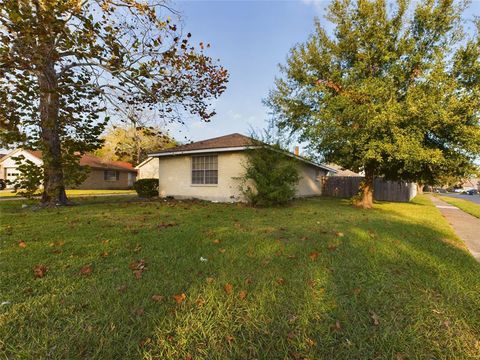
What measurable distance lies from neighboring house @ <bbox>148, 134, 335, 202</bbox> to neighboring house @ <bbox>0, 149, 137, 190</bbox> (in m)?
15.9

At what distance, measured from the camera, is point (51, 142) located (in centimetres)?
988

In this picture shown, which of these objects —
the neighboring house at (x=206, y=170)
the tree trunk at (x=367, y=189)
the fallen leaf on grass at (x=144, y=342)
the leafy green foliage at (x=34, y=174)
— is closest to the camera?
the fallen leaf on grass at (x=144, y=342)

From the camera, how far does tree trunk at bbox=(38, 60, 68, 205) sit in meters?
8.95

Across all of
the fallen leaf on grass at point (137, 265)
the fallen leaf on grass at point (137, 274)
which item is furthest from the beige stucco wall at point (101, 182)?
the fallen leaf on grass at point (137, 274)

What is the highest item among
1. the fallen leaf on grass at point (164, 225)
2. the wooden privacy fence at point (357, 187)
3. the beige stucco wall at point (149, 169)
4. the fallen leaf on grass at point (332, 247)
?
the beige stucco wall at point (149, 169)

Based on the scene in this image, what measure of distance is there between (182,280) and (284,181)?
28.1 feet

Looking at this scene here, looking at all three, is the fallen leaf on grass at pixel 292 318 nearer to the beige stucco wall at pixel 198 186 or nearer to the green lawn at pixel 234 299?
the green lawn at pixel 234 299

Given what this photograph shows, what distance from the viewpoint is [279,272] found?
3.66 metres

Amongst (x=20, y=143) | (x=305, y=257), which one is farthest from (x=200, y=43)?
(x=305, y=257)

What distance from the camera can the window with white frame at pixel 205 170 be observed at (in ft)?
48.1

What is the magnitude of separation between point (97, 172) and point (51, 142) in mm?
22011

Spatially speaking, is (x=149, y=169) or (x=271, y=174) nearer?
(x=271, y=174)

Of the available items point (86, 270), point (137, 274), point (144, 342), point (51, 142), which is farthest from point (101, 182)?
point (144, 342)

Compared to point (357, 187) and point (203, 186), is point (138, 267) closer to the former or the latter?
point (203, 186)
